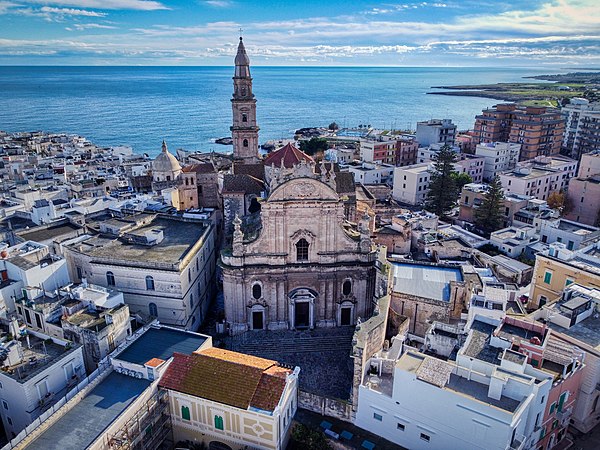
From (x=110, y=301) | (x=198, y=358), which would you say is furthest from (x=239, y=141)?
(x=198, y=358)

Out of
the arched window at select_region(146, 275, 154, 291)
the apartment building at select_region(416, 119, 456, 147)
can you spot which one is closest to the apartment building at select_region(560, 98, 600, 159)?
the apartment building at select_region(416, 119, 456, 147)

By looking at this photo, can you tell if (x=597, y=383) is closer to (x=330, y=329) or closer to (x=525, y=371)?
(x=525, y=371)

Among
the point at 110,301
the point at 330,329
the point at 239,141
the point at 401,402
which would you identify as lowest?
the point at 330,329

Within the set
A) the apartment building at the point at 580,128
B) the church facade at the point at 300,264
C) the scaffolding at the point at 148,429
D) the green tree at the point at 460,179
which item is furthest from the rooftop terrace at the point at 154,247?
the apartment building at the point at 580,128

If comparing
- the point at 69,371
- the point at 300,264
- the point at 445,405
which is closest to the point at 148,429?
the point at 69,371

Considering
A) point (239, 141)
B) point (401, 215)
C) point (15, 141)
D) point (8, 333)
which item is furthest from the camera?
point (15, 141)

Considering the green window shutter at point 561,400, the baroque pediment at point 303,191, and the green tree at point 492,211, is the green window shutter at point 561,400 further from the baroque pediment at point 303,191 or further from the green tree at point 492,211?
the green tree at point 492,211
